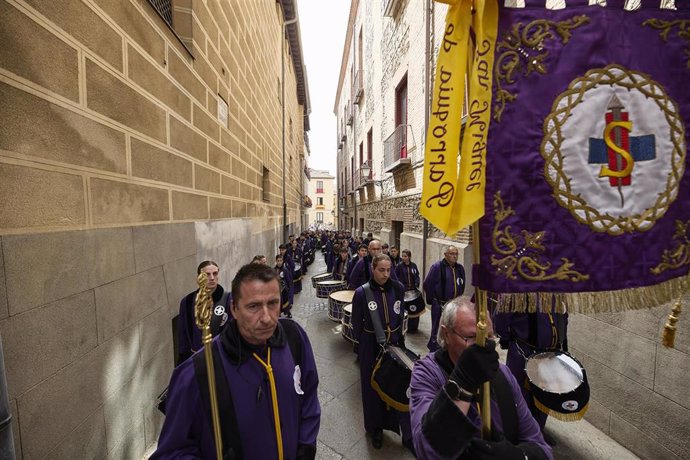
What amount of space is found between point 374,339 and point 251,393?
90.7 inches

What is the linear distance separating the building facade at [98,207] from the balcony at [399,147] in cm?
695

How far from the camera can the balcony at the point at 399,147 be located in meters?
10.5

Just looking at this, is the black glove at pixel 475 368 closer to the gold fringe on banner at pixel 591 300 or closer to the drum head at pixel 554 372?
the gold fringe on banner at pixel 591 300

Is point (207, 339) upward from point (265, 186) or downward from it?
downward

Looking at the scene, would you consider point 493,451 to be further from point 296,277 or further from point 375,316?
point 296,277

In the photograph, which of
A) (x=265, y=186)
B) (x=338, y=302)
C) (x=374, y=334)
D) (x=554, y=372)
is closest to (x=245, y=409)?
(x=374, y=334)

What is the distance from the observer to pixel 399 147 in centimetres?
1138

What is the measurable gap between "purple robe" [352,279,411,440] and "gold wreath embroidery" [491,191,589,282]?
7.56 feet

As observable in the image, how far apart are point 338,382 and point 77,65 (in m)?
4.61

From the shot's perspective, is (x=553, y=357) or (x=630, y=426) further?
(x=630, y=426)

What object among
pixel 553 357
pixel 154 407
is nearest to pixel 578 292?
pixel 553 357

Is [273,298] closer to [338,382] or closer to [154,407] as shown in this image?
[154,407]

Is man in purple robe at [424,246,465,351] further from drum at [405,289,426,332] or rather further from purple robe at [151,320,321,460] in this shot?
purple robe at [151,320,321,460]

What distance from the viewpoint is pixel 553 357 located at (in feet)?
9.31
